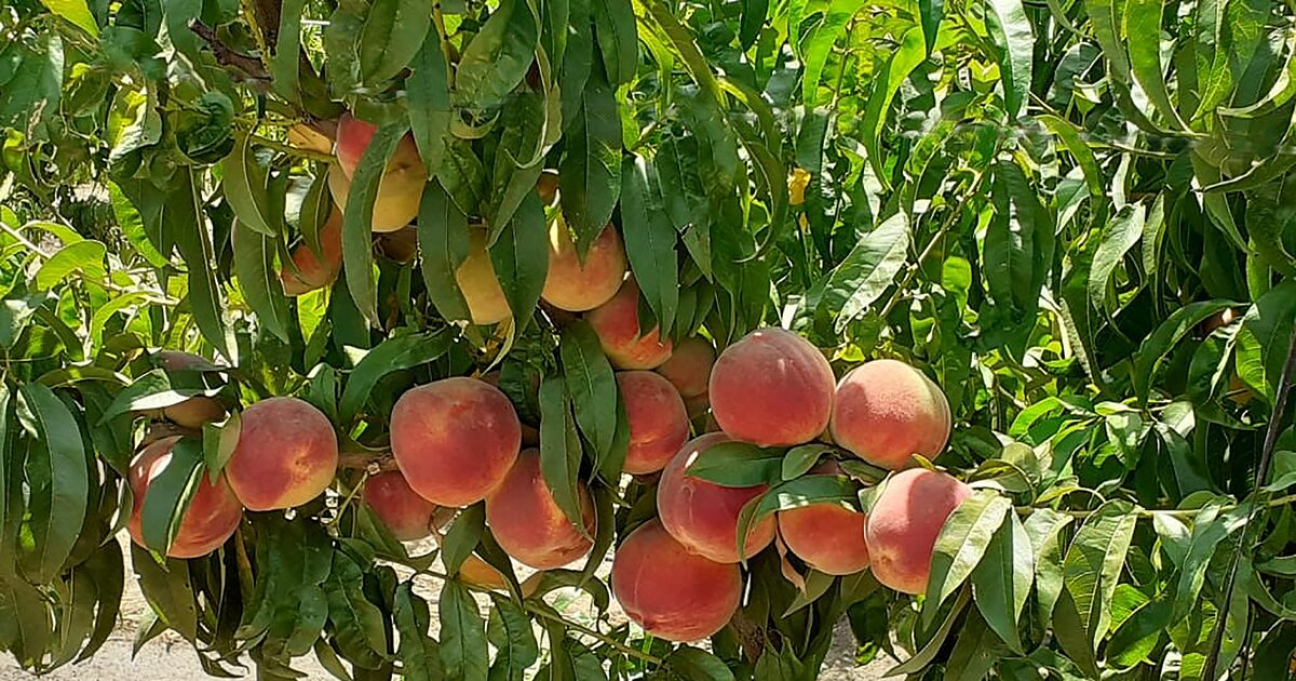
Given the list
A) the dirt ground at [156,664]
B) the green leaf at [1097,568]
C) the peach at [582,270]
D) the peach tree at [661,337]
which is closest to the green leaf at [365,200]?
the peach tree at [661,337]

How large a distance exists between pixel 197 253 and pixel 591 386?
0.66 ft

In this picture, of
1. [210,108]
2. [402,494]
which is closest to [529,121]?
[210,108]

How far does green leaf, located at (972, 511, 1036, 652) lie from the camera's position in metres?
0.57

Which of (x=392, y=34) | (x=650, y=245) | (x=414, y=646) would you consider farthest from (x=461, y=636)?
(x=392, y=34)

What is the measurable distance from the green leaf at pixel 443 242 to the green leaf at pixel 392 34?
0.11 metres

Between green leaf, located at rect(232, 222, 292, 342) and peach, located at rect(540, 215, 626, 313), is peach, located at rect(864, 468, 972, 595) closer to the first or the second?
peach, located at rect(540, 215, 626, 313)

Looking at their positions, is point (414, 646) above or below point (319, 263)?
below

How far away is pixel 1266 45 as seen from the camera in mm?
568

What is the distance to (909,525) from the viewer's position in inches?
23.7

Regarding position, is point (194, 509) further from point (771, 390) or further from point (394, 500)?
point (771, 390)

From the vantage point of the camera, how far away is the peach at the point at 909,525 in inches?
23.7

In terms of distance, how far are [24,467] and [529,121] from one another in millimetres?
293

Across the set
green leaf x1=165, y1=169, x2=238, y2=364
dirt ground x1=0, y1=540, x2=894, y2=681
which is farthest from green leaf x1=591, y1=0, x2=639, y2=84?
dirt ground x1=0, y1=540, x2=894, y2=681

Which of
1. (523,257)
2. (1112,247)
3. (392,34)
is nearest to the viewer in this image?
(392,34)
